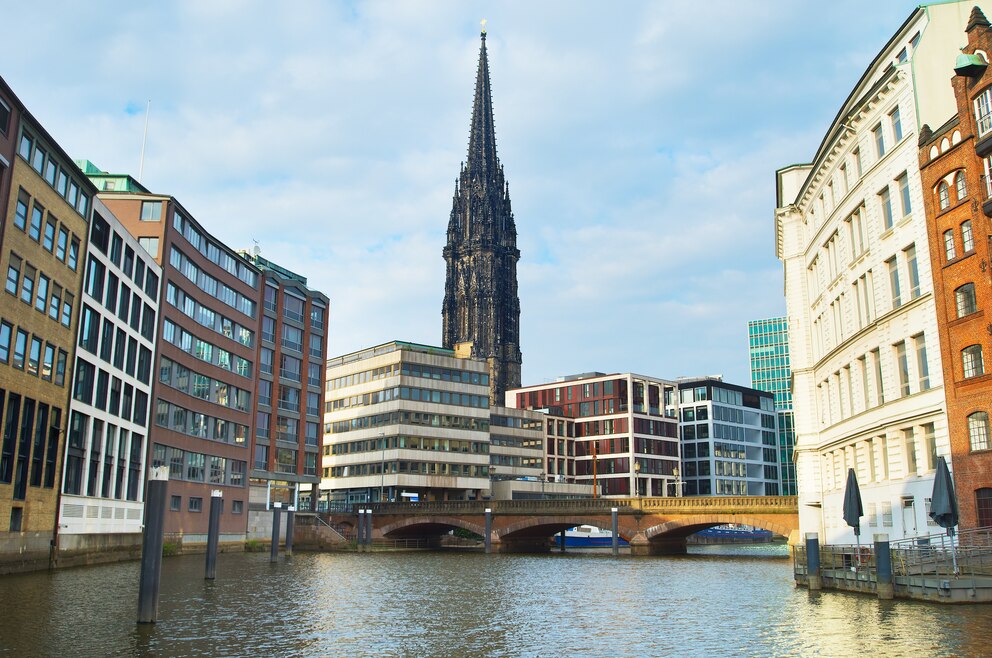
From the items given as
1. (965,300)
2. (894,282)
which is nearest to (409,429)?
(894,282)

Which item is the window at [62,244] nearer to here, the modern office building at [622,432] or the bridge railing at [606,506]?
the bridge railing at [606,506]

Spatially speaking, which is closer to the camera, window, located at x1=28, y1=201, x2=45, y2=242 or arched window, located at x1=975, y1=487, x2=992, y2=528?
arched window, located at x1=975, y1=487, x2=992, y2=528

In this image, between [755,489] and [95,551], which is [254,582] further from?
[755,489]

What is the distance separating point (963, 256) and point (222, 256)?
63274 millimetres

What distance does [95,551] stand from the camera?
55156 millimetres

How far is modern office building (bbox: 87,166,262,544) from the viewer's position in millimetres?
72000

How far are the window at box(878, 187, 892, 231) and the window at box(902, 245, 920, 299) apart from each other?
8.26 ft

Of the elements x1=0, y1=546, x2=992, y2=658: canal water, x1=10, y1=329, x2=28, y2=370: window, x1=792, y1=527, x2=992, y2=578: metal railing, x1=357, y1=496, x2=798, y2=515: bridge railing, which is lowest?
x1=0, y1=546, x2=992, y2=658: canal water

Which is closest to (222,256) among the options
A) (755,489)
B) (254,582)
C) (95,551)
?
(95,551)

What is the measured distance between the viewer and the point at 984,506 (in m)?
36.0

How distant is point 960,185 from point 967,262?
3313mm

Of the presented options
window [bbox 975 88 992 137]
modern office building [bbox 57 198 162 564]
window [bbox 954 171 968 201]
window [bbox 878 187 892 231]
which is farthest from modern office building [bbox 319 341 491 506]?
window [bbox 975 88 992 137]

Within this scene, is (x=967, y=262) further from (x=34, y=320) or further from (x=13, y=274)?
(x=34, y=320)

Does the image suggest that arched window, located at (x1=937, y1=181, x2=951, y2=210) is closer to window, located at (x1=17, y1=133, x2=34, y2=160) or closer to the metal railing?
the metal railing
